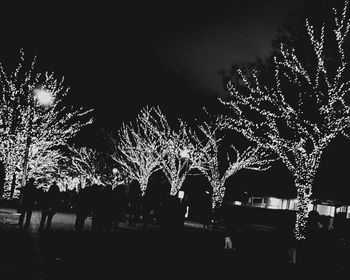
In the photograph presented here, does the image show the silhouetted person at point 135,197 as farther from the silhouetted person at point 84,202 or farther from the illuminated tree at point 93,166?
the illuminated tree at point 93,166

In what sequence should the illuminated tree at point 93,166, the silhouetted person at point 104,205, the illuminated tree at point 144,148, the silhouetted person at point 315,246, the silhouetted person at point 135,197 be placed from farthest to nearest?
the illuminated tree at point 93,166, the illuminated tree at point 144,148, the silhouetted person at point 135,197, the silhouetted person at point 104,205, the silhouetted person at point 315,246

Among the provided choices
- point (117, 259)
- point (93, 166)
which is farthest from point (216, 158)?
point (93, 166)

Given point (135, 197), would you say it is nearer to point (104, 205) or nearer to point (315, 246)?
point (104, 205)

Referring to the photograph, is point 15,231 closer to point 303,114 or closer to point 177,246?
point 177,246

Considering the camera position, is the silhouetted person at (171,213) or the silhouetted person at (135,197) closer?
the silhouetted person at (171,213)

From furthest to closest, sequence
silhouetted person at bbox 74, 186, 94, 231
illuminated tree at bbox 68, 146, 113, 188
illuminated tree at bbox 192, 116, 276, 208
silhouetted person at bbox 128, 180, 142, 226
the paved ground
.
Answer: illuminated tree at bbox 68, 146, 113, 188, illuminated tree at bbox 192, 116, 276, 208, silhouetted person at bbox 128, 180, 142, 226, silhouetted person at bbox 74, 186, 94, 231, the paved ground

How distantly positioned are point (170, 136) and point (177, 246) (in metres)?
17.5

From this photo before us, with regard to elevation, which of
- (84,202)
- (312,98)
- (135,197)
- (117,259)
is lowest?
(117,259)

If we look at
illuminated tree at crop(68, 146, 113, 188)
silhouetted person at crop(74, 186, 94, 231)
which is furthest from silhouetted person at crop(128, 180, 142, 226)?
illuminated tree at crop(68, 146, 113, 188)

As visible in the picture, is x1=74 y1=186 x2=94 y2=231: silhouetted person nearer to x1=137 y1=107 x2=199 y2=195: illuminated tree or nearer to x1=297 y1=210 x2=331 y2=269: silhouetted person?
x1=297 y1=210 x2=331 y2=269: silhouetted person

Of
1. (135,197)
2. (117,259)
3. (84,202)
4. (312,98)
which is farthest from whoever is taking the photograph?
(312,98)


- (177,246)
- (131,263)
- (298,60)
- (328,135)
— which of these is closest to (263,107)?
(298,60)

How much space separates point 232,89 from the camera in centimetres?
1959

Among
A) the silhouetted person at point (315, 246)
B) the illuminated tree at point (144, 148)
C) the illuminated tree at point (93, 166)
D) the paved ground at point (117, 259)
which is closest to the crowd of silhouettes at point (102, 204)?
the paved ground at point (117, 259)
